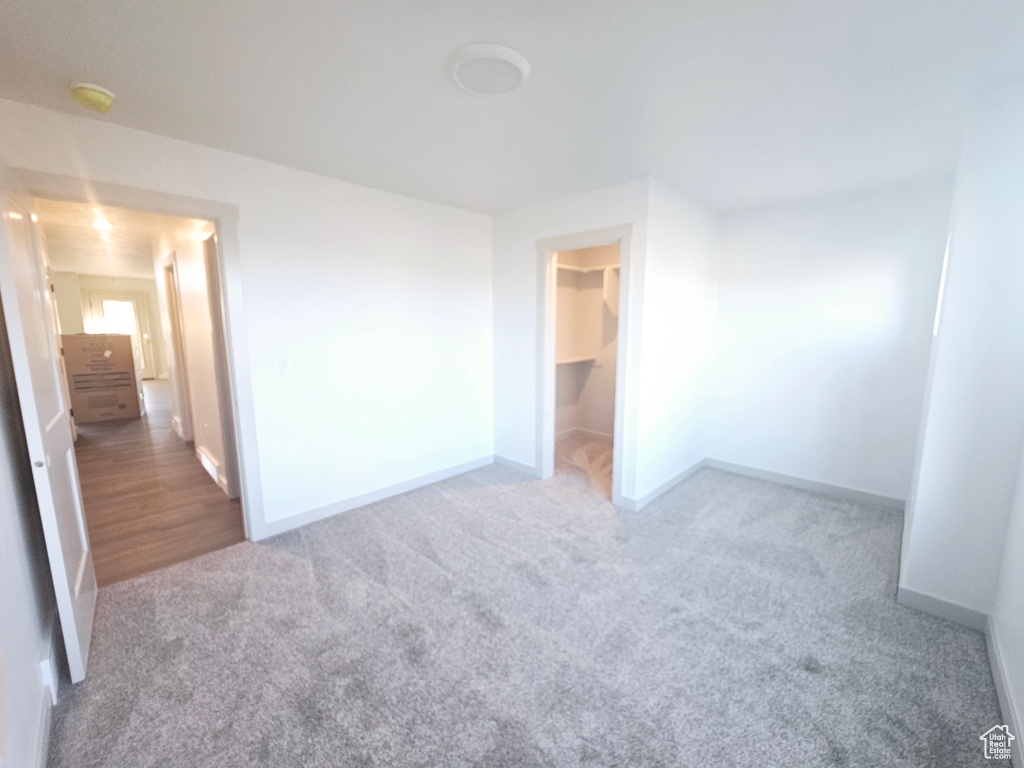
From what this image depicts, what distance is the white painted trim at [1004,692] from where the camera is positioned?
1432 mm

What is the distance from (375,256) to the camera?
330 cm

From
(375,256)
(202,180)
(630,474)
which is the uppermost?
(202,180)

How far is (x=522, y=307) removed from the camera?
156 inches

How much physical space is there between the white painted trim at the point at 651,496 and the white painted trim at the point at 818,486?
0.50 m

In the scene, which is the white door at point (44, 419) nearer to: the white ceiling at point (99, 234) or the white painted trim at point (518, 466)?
the white ceiling at point (99, 234)

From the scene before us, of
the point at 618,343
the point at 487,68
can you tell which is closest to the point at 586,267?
the point at 618,343

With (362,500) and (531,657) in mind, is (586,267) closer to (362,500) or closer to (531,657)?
(362,500)

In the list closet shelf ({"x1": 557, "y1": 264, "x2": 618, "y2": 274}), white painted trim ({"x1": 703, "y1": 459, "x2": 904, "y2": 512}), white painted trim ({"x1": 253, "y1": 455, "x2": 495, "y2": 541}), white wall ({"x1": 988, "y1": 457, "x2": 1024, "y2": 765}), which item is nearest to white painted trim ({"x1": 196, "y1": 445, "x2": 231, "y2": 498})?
white painted trim ({"x1": 253, "y1": 455, "x2": 495, "y2": 541})

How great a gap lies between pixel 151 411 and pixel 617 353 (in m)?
8.02

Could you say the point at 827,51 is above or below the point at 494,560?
above

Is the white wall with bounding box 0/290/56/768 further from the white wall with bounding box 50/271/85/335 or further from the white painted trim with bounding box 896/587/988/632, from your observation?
the white wall with bounding box 50/271/85/335

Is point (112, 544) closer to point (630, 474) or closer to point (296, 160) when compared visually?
point (296, 160)

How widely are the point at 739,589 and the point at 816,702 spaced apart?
71 cm

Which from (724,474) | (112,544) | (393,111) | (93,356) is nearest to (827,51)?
(393,111)
